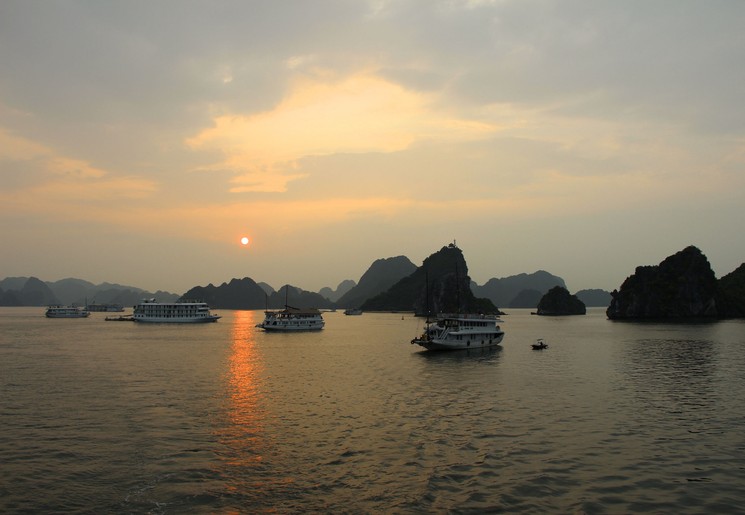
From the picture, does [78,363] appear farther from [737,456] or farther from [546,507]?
[737,456]

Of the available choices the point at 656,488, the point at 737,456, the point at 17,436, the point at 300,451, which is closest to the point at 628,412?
the point at 737,456

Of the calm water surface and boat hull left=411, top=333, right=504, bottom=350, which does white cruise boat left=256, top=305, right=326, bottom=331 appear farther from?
Result: the calm water surface

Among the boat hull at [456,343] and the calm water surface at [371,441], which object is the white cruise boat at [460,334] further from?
the calm water surface at [371,441]

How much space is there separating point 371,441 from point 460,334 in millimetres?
63285

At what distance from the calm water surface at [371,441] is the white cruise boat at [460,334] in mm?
24797

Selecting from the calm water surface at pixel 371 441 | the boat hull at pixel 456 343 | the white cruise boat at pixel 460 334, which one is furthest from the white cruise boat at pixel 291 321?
the calm water surface at pixel 371 441

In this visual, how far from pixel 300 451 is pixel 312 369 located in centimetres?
4002

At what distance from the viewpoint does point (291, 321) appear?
15875 cm

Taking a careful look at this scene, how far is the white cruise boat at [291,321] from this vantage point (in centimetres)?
15675

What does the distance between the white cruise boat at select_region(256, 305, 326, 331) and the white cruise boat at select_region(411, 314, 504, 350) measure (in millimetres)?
70736

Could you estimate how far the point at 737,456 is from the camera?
2903cm

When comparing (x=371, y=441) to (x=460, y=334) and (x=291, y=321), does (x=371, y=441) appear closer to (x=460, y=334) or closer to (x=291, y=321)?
(x=460, y=334)

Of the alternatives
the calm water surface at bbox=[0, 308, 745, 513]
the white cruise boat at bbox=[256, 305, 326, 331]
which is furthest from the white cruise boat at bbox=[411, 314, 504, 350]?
Answer: the white cruise boat at bbox=[256, 305, 326, 331]

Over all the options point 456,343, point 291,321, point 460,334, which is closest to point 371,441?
point 456,343
